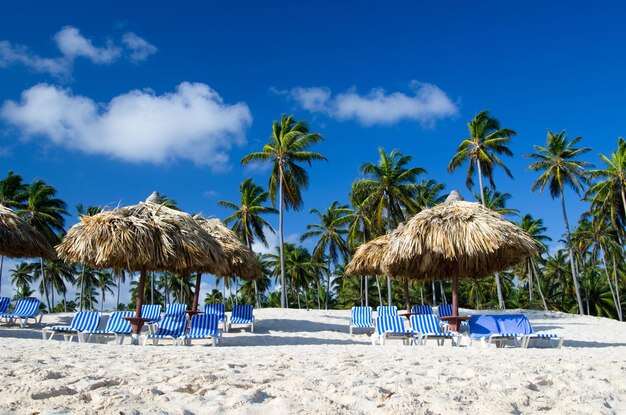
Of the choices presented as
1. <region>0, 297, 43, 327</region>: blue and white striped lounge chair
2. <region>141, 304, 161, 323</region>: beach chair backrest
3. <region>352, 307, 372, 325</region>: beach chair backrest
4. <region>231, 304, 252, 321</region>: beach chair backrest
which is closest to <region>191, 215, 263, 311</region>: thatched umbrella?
<region>141, 304, 161, 323</region>: beach chair backrest

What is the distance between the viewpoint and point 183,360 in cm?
518

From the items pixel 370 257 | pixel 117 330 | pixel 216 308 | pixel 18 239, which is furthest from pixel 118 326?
pixel 370 257

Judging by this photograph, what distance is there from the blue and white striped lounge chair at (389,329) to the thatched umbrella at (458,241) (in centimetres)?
131

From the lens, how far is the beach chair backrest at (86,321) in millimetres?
9133

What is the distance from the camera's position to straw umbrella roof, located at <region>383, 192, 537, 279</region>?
10.3 metres

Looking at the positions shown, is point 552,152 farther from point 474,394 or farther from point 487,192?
point 474,394

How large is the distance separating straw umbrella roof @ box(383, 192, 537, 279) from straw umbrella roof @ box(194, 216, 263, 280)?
13.5 feet

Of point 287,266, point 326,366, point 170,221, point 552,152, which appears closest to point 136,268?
point 170,221

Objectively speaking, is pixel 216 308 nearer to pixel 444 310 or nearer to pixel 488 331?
pixel 444 310

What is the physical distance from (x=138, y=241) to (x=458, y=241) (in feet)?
21.0

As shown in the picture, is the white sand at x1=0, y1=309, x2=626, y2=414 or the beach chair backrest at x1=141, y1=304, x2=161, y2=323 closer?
the white sand at x1=0, y1=309, x2=626, y2=414

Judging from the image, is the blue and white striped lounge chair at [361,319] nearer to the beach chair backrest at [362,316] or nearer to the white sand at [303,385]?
the beach chair backrest at [362,316]

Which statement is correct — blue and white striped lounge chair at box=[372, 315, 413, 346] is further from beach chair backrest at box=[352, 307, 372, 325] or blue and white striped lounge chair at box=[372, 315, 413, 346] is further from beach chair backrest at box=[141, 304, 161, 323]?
beach chair backrest at box=[141, 304, 161, 323]

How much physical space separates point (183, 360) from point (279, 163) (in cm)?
1998
